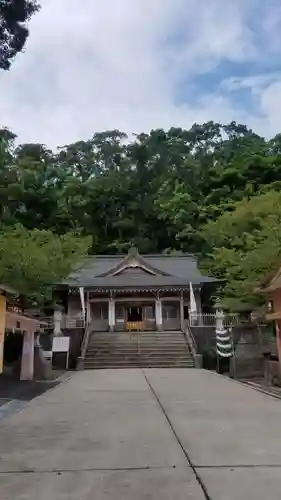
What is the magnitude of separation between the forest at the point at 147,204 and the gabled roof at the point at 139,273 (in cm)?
172

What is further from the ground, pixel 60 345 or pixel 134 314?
pixel 134 314

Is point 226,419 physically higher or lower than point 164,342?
lower

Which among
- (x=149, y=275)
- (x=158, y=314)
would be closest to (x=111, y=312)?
(x=158, y=314)

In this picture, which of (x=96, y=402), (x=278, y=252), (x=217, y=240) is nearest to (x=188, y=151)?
(x=217, y=240)

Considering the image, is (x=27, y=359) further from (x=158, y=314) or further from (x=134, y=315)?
(x=134, y=315)

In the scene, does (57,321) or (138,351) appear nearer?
(138,351)

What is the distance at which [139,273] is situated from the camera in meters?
32.9

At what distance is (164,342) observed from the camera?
84.9 ft

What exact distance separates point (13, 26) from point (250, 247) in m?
15.0

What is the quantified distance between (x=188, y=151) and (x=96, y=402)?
179ft

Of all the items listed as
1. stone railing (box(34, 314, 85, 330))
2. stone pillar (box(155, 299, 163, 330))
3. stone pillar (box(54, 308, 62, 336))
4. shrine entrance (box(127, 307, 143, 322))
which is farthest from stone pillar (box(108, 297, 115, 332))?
stone pillar (box(54, 308, 62, 336))

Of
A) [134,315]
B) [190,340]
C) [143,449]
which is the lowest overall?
[143,449]

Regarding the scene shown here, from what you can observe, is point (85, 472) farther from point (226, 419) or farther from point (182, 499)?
point (226, 419)

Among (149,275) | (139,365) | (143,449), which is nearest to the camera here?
(143,449)
